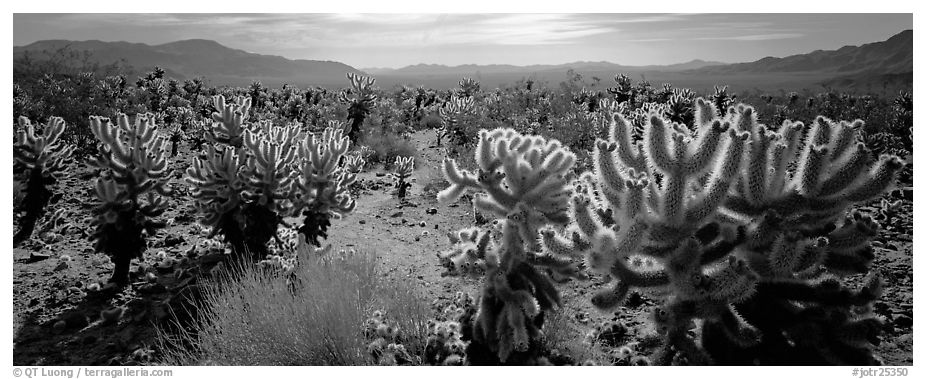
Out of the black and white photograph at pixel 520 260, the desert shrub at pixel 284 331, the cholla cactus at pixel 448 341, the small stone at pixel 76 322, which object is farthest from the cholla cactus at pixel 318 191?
the cholla cactus at pixel 448 341

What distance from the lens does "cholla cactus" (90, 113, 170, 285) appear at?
Result: 4.39 m

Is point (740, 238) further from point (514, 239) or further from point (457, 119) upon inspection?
point (457, 119)

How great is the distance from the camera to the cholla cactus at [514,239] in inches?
→ 123

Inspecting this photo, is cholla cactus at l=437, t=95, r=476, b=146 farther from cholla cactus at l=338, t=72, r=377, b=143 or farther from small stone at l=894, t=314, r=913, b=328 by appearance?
small stone at l=894, t=314, r=913, b=328

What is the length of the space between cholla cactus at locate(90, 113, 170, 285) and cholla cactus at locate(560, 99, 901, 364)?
3.21 m

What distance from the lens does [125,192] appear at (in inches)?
177

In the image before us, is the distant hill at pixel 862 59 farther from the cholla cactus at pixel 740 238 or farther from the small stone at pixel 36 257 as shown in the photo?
the small stone at pixel 36 257

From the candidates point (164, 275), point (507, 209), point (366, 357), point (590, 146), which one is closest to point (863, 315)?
point (507, 209)

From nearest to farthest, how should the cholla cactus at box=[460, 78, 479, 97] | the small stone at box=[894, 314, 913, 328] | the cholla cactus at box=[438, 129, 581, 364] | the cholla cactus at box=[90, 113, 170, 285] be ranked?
the cholla cactus at box=[438, 129, 581, 364] < the small stone at box=[894, 314, 913, 328] < the cholla cactus at box=[90, 113, 170, 285] < the cholla cactus at box=[460, 78, 479, 97]

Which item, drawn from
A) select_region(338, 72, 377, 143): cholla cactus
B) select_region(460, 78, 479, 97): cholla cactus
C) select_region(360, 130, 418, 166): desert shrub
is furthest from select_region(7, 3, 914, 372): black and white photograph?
select_region(460, 78, 479, 97): cholla cactus

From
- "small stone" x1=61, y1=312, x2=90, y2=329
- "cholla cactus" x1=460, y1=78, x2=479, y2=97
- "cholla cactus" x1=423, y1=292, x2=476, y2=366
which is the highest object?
"cholla cactus" x1=460, y1=78, x2=479, y2=97

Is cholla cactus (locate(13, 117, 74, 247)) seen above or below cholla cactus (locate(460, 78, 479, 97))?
below

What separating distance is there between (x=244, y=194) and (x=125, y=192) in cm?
86

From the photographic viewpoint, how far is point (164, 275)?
4.78 metres
